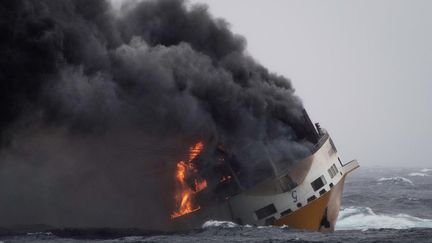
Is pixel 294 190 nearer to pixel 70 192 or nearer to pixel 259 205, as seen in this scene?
pixel 259 205

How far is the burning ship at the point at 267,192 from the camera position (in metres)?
37.1

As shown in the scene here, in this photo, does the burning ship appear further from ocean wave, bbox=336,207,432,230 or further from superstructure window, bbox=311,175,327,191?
ocean wave, bbox=336,207,432,230

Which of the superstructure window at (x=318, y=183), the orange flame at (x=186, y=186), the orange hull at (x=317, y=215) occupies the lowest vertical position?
the orange hull at (x=317, y=215)

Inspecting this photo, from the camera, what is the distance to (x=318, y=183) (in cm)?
3834

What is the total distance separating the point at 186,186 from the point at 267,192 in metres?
8.94

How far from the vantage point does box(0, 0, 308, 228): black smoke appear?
3556cm

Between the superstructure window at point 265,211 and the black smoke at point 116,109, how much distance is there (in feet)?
12.6

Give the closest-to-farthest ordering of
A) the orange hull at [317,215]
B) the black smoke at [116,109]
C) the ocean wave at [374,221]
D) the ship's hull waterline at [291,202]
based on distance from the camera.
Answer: the black smoke at [116,109], the orange hull at [317,215], the ship's hull waterline at [291,202], the ocean wave at [374,221]

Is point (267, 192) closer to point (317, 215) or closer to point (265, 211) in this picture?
point (265, 211)

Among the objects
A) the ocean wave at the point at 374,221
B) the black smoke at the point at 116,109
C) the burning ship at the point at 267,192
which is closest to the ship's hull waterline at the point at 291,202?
the burning ship at the point at 267,192

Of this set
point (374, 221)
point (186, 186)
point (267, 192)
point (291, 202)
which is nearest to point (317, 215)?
point (291, 202)

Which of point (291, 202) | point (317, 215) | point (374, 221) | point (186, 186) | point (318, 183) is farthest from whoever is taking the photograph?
point (374, 221)

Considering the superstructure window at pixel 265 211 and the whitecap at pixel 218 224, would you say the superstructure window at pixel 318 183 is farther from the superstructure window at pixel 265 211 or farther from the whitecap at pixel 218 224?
the whitecap at pixel 218 224

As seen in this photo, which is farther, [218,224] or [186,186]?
[186,186]
